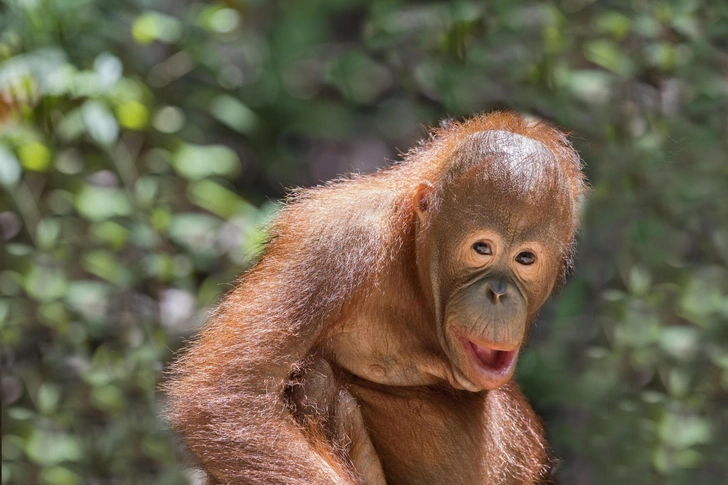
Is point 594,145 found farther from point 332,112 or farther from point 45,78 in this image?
point 45,78

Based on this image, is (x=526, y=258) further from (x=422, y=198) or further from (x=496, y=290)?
(x=422, y=198)

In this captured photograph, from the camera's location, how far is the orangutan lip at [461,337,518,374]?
2.29 meters

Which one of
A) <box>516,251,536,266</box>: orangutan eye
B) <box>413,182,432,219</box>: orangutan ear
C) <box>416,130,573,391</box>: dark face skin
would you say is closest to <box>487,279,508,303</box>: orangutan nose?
<box>416,130,573,391</box>: dark face skin

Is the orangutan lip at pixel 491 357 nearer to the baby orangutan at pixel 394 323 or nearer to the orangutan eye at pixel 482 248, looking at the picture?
the baby orangutan at pixel 394 323

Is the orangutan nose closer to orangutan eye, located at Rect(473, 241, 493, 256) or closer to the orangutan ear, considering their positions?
orangutan eye, located at Rect(473, 241, 493, 256)

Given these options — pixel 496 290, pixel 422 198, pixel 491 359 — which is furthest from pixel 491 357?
pixel 422 198

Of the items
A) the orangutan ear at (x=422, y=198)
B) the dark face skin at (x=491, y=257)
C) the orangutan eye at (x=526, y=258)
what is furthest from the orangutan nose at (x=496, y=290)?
the orangutan ear at (x=422, y=198)

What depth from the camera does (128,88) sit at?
3660 millimetres

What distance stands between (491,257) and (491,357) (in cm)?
28

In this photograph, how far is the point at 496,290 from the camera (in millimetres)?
2205

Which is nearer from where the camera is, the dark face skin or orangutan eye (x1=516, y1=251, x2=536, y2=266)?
the dark face skin

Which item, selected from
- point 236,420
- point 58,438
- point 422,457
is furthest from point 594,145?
point 58,438

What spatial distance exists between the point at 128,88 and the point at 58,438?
1532 mm

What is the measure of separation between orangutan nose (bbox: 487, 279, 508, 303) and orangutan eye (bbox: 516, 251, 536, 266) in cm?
11
